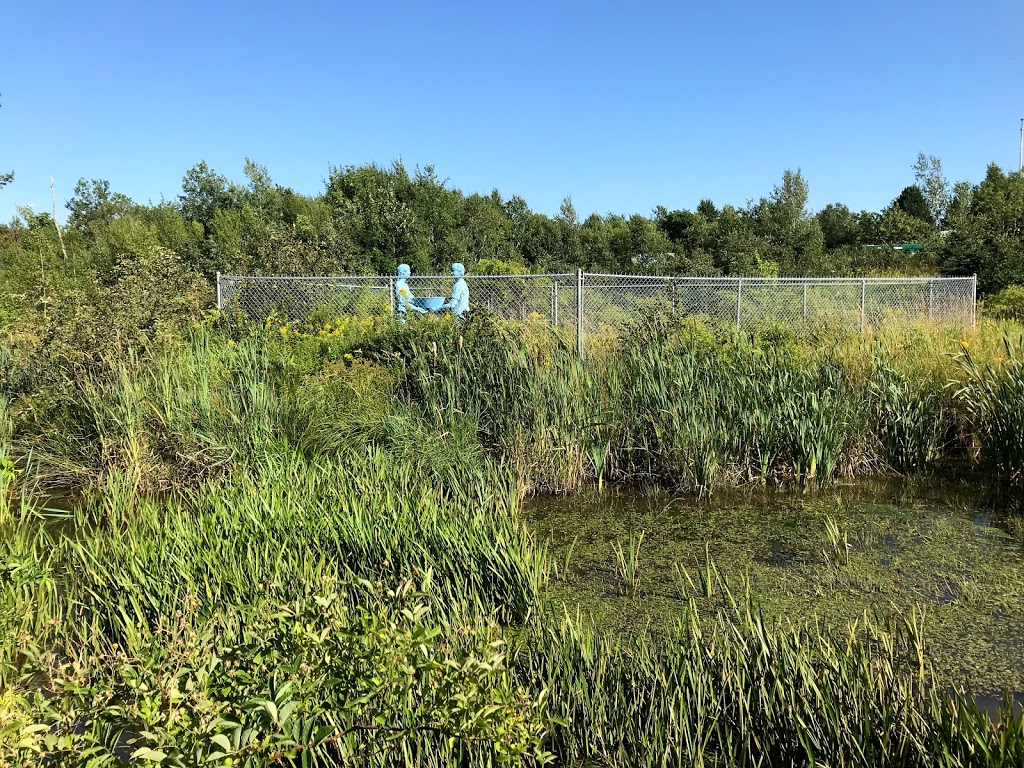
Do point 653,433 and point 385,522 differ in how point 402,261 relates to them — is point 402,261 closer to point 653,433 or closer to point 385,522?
point 653,433

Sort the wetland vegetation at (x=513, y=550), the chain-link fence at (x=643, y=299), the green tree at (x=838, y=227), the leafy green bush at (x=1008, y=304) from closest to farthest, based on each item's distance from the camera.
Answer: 1. the wetland vegetation at (x=513, y=550)
2. the chain-link fence at (x=643, y=299)
3. the leafy green bush at (x=1008, y=304)
4. the green tree at (x=838, y=227)

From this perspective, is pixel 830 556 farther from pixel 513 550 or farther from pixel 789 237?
pixel 789 237

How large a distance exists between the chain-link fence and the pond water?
8.61 feet

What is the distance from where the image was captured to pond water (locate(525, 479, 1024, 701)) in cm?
353

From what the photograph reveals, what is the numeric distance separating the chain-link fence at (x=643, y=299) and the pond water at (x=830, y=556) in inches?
103

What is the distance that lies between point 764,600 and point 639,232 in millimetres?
23463

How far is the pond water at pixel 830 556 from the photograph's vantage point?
353 centimetres

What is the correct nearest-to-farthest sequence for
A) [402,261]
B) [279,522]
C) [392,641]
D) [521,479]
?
1. [392,641]
2. [279,522]
3. [521,479]
4. [402,261]

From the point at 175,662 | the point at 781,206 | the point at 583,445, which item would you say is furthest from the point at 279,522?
the point at 781,206

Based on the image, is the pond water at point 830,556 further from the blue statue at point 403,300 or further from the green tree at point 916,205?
the green tree at point 916,205

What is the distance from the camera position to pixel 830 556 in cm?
445

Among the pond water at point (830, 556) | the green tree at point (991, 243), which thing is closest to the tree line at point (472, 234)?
the green tree at point (991, 243)

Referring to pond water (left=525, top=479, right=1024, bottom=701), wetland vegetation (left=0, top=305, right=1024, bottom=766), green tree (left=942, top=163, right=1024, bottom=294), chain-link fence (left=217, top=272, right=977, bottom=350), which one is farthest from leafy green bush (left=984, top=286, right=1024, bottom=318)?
pond water (left=525, top=479, right=1024, bottom=701)

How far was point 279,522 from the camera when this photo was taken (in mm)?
3584
